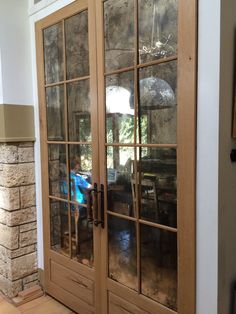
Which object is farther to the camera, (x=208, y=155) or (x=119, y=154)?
(x=119, y=154)

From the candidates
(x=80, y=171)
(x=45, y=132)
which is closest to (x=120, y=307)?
(x=80, y=171)

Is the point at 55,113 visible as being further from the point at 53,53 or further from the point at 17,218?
the point at 17,218

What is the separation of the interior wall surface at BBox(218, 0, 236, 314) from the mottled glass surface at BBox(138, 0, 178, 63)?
0.25 metres

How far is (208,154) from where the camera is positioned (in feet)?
4.32

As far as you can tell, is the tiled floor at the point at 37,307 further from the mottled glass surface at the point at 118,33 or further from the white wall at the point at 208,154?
the mottled glass surface at the point at 118,33

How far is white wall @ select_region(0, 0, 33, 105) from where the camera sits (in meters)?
2.18

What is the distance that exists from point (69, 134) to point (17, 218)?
2.75 feet

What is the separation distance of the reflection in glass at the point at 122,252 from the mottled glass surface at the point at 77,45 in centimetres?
105

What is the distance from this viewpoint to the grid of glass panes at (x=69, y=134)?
1969mm

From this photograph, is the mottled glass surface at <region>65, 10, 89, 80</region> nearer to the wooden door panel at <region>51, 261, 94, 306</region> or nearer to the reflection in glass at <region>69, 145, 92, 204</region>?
the reflection in glass at <region>69, 145, 92, 204</region>

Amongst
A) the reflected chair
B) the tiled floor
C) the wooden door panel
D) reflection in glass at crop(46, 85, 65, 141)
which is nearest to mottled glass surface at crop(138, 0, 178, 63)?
the reflected chair

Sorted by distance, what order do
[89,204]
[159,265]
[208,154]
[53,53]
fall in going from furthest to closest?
[53,53] → [89,204] → [159,265] → [208,154]

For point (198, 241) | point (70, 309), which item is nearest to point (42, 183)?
point (70, 309)

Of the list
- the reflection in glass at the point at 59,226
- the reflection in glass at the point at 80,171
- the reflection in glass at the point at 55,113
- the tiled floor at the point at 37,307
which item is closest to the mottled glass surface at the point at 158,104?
the reflection in glass at the point at 80,171
